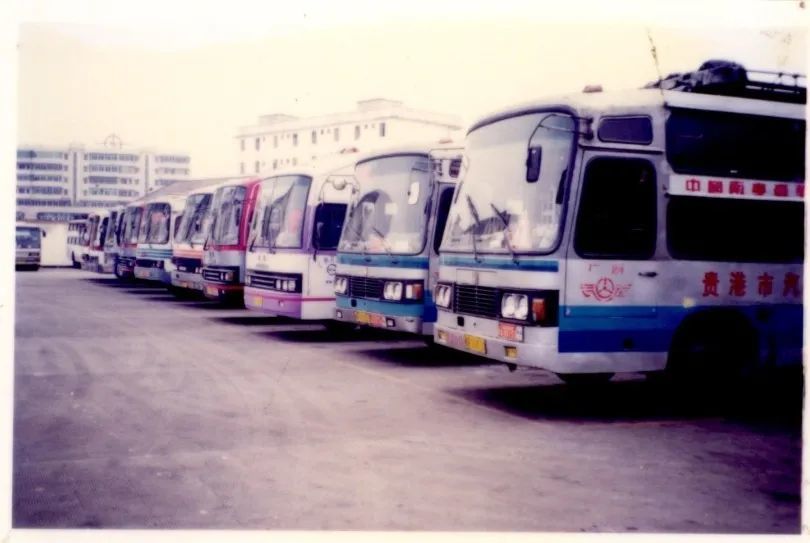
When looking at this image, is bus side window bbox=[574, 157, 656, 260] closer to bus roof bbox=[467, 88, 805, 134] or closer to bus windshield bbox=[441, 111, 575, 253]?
bus windshield bbox=[441, 111, 575, 253]

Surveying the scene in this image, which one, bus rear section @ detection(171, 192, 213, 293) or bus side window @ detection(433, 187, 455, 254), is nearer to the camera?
bus side window @ detection(433, 187, 455, 254)

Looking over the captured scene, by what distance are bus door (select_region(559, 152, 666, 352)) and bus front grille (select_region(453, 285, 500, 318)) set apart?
61cm

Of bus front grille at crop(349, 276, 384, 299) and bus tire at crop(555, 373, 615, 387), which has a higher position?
bus front grille at crop(349, 276, 384, 299)

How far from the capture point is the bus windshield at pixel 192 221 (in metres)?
14.2

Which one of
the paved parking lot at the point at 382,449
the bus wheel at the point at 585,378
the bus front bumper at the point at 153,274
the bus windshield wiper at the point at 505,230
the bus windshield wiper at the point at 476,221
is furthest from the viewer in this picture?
the bus front bumper at the point at 153,274

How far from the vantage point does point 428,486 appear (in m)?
4.72

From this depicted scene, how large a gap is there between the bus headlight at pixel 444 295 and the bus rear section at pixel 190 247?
7.92m

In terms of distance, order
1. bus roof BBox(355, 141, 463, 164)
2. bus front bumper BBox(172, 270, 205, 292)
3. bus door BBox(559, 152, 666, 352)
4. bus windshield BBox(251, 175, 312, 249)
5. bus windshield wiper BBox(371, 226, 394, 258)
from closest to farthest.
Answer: bus door BBox(559, 152, 666, 352)
bus roof BBox(355, 141, 463, 164)
bus windshield wiper BBox(371, 226, 394, 258)
bus windshield BBox(251, 175, 312, 249)
bus front bumper BBox(172, 270, 205, 292)

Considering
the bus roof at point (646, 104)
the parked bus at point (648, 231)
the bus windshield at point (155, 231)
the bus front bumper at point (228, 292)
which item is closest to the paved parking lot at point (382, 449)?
the parked bus at point (648, 231)

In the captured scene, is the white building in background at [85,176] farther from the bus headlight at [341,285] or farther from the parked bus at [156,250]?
the parked bus at [156,250]

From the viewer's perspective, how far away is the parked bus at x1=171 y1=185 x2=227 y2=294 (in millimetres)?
14555

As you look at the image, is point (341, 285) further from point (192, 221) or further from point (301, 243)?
point (192, 221)

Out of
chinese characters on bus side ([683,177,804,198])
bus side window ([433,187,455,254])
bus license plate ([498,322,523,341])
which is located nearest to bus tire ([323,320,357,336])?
bus side window ([433,187,455,254])

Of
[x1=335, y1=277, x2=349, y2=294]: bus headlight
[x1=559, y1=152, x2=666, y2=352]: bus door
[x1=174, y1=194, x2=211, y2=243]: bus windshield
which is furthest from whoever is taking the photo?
[x1=174, y1=194, x2=211, y2=243]: bus windshield
